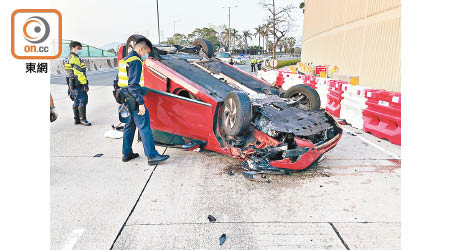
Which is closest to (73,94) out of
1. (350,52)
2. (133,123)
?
(133,123)

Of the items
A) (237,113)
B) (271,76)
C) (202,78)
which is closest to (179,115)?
(202,78)

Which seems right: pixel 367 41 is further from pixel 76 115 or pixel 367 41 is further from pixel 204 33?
pixel 204 33

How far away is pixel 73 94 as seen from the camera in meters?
6.37

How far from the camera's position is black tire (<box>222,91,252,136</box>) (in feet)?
11.8

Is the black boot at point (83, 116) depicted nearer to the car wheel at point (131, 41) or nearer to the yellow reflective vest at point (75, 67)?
the yellow reflective vest at point (75, 67)

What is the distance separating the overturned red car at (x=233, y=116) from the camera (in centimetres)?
365

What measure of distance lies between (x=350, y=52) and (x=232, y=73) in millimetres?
9474

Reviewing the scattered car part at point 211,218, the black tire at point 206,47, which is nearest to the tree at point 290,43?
the black tire at point 206,47

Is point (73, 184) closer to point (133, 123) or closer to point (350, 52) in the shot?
point (133, 123)

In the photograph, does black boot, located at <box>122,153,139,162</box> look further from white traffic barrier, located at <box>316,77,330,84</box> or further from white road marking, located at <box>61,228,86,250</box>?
white traffic barrier, located at <box>316,77,330,84</box>

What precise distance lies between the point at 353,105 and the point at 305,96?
7.76ft

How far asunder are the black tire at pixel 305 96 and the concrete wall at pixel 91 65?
19689 mm

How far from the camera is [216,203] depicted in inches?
123

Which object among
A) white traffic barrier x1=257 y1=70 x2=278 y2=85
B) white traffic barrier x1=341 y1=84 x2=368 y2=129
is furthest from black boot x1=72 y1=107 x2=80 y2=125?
white traffic barrier x1=257 y1=70 x2=278 y2=85
